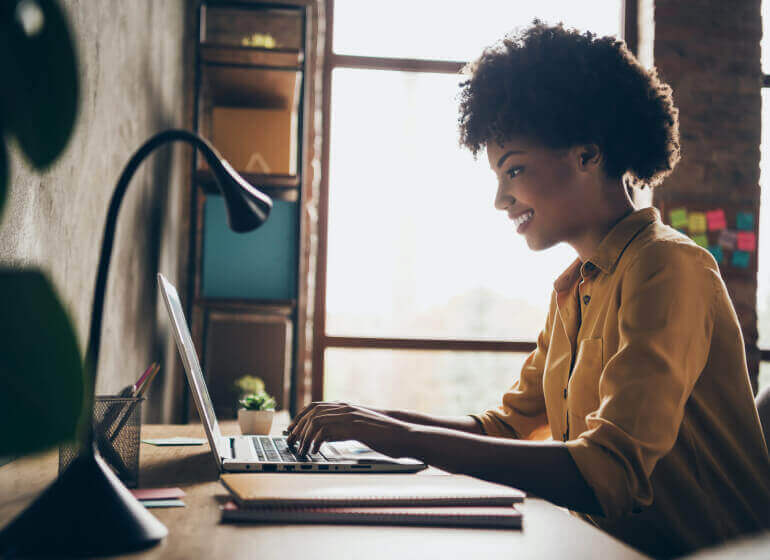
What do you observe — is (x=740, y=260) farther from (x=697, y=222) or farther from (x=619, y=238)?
(x=619, y=238)

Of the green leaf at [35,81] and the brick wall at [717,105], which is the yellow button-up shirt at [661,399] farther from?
the brick wall at [717,105]

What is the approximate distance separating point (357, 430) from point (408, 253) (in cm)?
228

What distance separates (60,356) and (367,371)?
2.38 m

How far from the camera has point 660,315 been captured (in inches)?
38.5

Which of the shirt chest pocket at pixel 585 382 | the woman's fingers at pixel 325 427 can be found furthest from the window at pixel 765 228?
the woman's fingers at pixel 325 427

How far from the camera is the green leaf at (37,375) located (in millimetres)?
728

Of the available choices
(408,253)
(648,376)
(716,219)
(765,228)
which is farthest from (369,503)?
(765,228)

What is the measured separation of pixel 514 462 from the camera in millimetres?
930

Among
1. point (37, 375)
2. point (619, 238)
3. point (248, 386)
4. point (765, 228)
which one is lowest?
point (248, 386)

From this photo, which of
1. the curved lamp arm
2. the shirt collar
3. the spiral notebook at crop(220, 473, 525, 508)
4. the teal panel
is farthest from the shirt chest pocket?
the teal panel

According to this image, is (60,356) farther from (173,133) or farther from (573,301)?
(573,301)

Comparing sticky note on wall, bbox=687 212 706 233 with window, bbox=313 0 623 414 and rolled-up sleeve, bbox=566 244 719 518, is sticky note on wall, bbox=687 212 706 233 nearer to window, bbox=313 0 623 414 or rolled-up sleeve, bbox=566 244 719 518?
window, bbox=313 0 623 414

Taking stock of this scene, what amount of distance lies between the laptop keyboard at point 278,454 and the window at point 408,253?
6.03ft

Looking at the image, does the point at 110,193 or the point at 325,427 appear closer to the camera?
the point at 325,427
